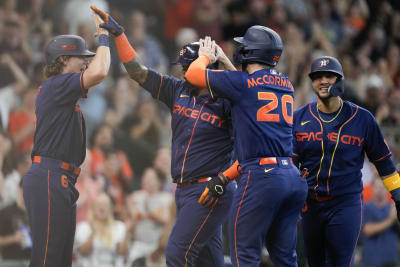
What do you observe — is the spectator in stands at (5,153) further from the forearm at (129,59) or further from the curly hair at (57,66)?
the forearm at (129,59)

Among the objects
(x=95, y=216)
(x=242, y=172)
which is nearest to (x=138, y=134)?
(x=95, y=216)

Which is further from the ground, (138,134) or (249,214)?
(249,214)

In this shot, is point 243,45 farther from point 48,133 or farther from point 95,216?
point 95,216

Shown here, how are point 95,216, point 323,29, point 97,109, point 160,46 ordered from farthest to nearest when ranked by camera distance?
1. point 323,29
2. point 160,46
3. point 97,109
4. point 95,216

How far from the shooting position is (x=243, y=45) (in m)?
5.29

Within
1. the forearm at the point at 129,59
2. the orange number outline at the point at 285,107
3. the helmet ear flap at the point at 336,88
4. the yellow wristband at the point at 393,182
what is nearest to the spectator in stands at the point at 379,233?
the yellow wristband at the point at 393,182

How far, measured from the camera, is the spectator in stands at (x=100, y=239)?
27.7 feet

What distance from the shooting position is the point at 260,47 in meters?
5.22

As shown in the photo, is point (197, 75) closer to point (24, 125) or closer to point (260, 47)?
point (260, 47)

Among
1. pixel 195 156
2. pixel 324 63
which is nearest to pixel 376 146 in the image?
pixel 324 63

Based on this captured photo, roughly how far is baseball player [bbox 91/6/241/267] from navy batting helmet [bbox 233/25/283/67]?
1.31 ft

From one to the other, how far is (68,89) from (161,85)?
86cm

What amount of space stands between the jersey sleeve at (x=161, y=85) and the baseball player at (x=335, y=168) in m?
1.15

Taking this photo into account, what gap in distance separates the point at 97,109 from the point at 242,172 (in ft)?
16.0
